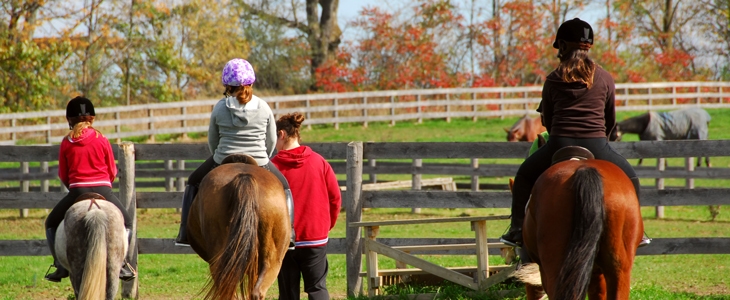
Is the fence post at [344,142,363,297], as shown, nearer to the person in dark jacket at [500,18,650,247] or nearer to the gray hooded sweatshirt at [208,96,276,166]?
the gray hooded sweatshirt at [208,96,276,166]

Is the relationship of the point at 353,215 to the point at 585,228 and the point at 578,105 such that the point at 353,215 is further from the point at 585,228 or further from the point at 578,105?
the point at 585,228

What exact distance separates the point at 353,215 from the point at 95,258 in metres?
2.76

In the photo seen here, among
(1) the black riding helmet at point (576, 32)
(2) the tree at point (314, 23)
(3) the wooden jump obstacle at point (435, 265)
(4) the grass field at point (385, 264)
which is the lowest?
(4) the grass field at point (385, 264)

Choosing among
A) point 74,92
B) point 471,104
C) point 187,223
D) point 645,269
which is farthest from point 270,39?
point 187,223

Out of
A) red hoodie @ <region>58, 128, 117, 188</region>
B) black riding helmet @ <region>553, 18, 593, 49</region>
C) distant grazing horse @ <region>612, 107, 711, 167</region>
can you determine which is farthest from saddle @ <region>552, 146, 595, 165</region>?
distant grazing horse @ <region>612, 107, 711, 167</region>

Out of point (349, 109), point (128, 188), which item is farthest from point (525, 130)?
point (128, 188)

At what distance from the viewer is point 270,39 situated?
39.8 m

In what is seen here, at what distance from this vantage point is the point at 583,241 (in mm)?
4242

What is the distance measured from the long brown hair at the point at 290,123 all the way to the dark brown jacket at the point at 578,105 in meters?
1.92

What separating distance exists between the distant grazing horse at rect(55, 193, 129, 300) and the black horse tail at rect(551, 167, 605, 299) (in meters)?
3.57

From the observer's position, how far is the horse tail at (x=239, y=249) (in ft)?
16.2

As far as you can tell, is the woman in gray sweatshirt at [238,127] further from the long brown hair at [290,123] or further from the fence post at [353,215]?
the fence post at [353,215]

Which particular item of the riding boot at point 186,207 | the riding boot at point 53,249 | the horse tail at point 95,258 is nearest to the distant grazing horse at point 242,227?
the riding boot at point 186,207

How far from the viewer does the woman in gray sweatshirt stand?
5.66 metres
